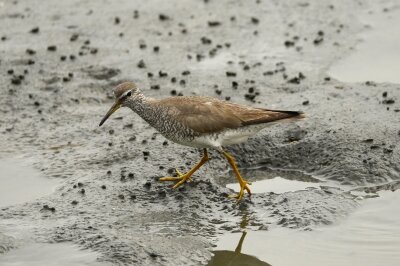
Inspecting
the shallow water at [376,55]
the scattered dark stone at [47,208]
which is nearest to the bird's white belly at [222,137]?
the scattered dark stone at [47,208]

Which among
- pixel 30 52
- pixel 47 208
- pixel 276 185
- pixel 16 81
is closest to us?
pixel 47 208

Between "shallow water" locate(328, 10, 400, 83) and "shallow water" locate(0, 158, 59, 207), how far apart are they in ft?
16.2

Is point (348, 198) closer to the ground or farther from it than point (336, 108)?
closer to the ground

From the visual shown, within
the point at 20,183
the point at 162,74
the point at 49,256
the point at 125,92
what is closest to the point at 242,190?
the point at 125,92

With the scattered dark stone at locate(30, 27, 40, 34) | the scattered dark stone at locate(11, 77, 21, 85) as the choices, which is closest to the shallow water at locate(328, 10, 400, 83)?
the scattered dark stone at locate(11, 77, 21, 85)

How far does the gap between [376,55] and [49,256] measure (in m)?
7.22

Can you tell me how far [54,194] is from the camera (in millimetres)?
9117

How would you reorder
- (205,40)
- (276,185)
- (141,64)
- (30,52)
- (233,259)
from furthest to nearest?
1. (205,40)
2. (30,52)
3. (141,64)
4. (276,185)
5. (233,259)

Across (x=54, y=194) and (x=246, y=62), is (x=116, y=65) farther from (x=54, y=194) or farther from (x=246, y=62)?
(x=54, y=194)

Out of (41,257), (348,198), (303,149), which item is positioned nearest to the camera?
(41,257)

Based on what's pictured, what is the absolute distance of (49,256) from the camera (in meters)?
7.78

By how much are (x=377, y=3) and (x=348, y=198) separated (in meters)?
6.87

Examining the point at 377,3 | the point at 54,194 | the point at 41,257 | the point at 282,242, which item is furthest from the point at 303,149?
the point at 377,3

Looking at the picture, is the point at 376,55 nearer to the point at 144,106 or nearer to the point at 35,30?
the point at 144,106
